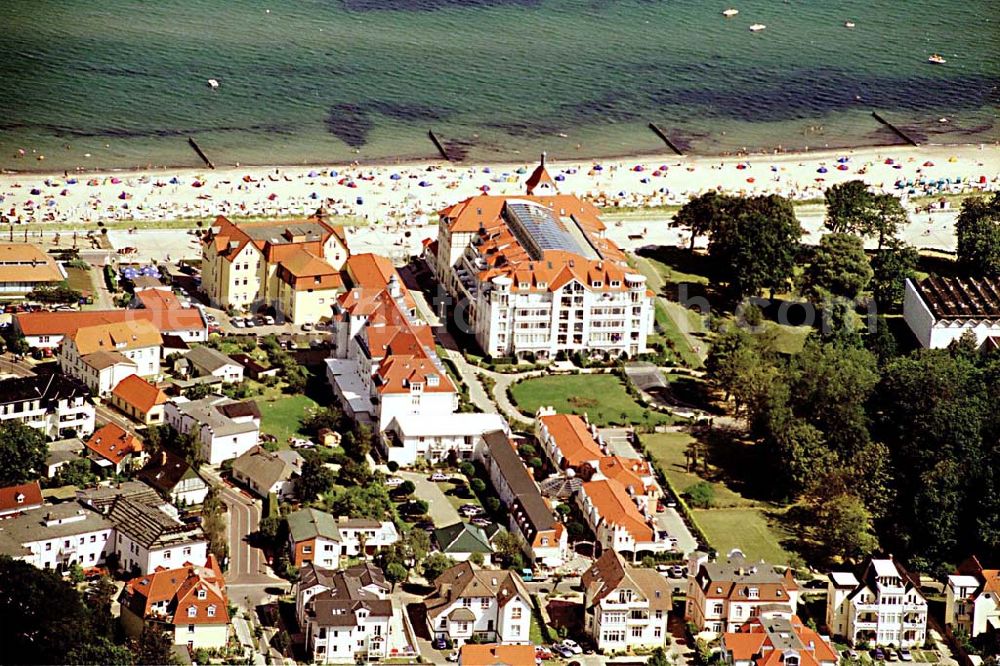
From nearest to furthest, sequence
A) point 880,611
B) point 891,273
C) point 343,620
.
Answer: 1. point 343,620
2. point 880,611
3. point 891,273

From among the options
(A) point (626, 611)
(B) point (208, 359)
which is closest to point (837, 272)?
(B) point (208, 359)

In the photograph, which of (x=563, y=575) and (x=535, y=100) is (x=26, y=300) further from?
(x=535, y=100)

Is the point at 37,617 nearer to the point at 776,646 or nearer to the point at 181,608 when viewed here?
the point at 181,608

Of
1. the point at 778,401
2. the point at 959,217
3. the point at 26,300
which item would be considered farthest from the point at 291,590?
the point at 959,217

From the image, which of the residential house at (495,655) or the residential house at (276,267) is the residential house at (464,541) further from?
the residential house at (276,267)

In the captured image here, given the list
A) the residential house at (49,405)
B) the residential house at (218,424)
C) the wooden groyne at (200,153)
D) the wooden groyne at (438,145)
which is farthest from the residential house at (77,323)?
the wooden groyne at (438,145)

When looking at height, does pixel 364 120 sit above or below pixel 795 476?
above
